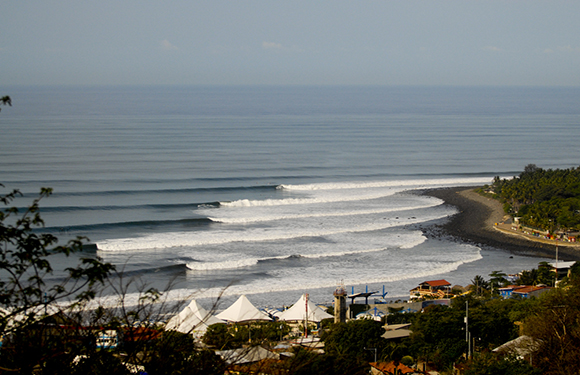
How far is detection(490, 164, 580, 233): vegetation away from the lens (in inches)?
1727

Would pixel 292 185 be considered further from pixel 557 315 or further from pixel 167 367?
pixel 167 367

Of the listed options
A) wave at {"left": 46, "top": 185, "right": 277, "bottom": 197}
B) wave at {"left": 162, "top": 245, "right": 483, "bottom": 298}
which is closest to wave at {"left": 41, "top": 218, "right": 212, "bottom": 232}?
wave at {"left": 46, "top": 185, "right": 277, "bottom": 197}

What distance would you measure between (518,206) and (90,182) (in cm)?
3922

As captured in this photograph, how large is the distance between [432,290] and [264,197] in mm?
26217

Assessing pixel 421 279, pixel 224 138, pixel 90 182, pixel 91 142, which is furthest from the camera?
pixel 224 138

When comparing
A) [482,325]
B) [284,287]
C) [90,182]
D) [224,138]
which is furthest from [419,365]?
[224,138]

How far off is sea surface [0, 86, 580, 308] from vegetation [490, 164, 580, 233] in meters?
6.08

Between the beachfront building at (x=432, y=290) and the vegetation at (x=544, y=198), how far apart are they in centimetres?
1741

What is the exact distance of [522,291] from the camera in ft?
87.7

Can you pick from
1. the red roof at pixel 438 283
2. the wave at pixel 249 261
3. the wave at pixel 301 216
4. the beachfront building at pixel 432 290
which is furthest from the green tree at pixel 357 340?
the wave at pixel 301 216

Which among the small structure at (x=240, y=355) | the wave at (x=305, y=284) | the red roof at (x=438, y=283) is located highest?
the small structure at (x=240, y=355)

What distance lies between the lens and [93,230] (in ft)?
133

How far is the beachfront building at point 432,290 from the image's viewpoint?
28.4 meters

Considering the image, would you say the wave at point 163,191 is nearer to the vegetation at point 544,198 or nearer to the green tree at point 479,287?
the vegetation at point 544,198
